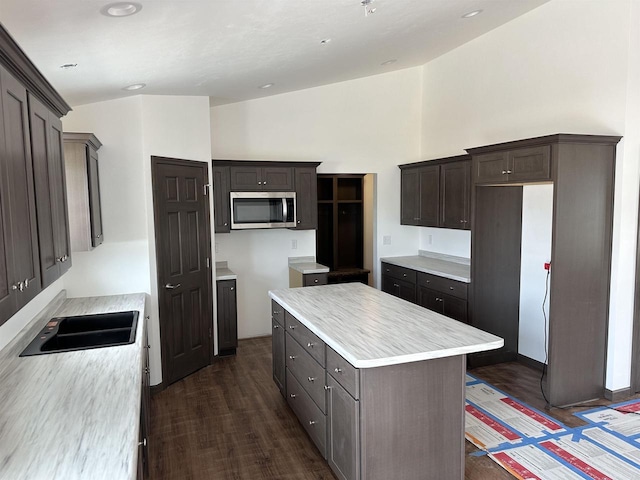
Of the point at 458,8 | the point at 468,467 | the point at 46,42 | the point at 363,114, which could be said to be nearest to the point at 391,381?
the point at 468,467

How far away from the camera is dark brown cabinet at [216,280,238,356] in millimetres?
4961

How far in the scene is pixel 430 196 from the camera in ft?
18.2

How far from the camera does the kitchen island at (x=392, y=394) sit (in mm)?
2297

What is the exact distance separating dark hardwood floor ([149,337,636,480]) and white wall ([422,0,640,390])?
1.26 metres

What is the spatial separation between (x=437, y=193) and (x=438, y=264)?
2.82 ft

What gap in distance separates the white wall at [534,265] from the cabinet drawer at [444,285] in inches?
24.6

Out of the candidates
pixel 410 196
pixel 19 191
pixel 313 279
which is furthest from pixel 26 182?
pixel 410 196

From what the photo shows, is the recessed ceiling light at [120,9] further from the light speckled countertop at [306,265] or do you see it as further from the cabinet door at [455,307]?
the cabinet door at [455,307]

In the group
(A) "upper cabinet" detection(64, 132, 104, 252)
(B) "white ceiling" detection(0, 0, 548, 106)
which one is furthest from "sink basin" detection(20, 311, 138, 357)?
(B) "white ceiling" detection(0, 0, 548, 106)

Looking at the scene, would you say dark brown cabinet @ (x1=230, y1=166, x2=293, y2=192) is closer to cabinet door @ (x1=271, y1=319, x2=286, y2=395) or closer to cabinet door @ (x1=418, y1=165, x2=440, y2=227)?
cabinet door @ (x1=418, y1=165, x2=440, y2=227)

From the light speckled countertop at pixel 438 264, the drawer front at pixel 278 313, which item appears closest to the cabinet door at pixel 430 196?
the light speckled countertop at pixel 438 264

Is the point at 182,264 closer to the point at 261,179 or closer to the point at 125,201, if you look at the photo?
the point at 125,201

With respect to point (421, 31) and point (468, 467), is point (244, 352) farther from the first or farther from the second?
point (421, 31)

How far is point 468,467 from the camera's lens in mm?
2854
